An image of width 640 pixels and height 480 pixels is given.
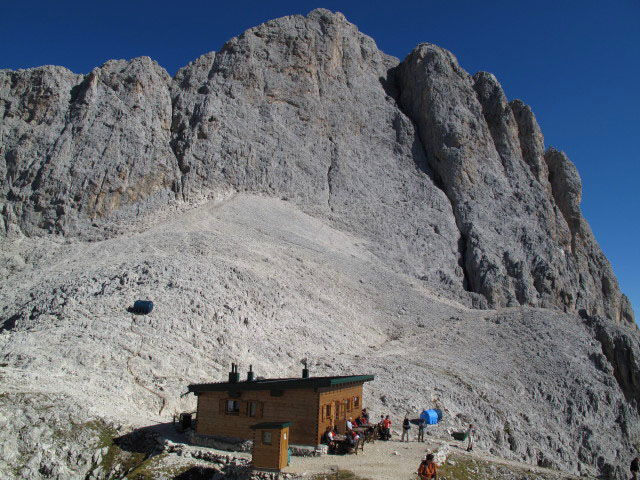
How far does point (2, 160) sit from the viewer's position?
60.1 metres

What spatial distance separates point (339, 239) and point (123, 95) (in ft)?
101

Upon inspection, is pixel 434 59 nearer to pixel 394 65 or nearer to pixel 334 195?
pixel 394 65

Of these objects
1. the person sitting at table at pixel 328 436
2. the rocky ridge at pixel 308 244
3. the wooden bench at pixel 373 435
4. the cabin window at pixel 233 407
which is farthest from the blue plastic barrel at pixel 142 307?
the wooden bench at pixel 373 435

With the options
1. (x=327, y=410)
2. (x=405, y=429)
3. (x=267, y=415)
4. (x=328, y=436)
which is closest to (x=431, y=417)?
(x=405, y=429)

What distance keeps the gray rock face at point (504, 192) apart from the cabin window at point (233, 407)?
1664 inches

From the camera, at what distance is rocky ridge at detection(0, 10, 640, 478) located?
3322 centimetres

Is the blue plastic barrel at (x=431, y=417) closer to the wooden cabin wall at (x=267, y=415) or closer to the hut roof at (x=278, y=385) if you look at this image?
the hut roof at (x=278, y=385)

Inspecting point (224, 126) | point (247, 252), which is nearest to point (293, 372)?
point (247, 252)

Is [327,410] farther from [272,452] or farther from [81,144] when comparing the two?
[81,144]

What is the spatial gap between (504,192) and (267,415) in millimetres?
59386

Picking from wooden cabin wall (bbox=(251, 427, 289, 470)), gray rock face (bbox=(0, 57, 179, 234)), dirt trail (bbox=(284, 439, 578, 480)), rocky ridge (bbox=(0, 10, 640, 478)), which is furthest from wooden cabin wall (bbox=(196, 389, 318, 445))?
gray rock face (bbox=(0, 57, 179, 234))

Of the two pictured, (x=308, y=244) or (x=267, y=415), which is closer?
(x=267, y=415)

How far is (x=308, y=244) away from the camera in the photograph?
56.6 metres

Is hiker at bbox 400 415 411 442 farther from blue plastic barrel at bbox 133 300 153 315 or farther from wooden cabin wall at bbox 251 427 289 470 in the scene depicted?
blue plastic barrel at bbox 133 300 153 315
